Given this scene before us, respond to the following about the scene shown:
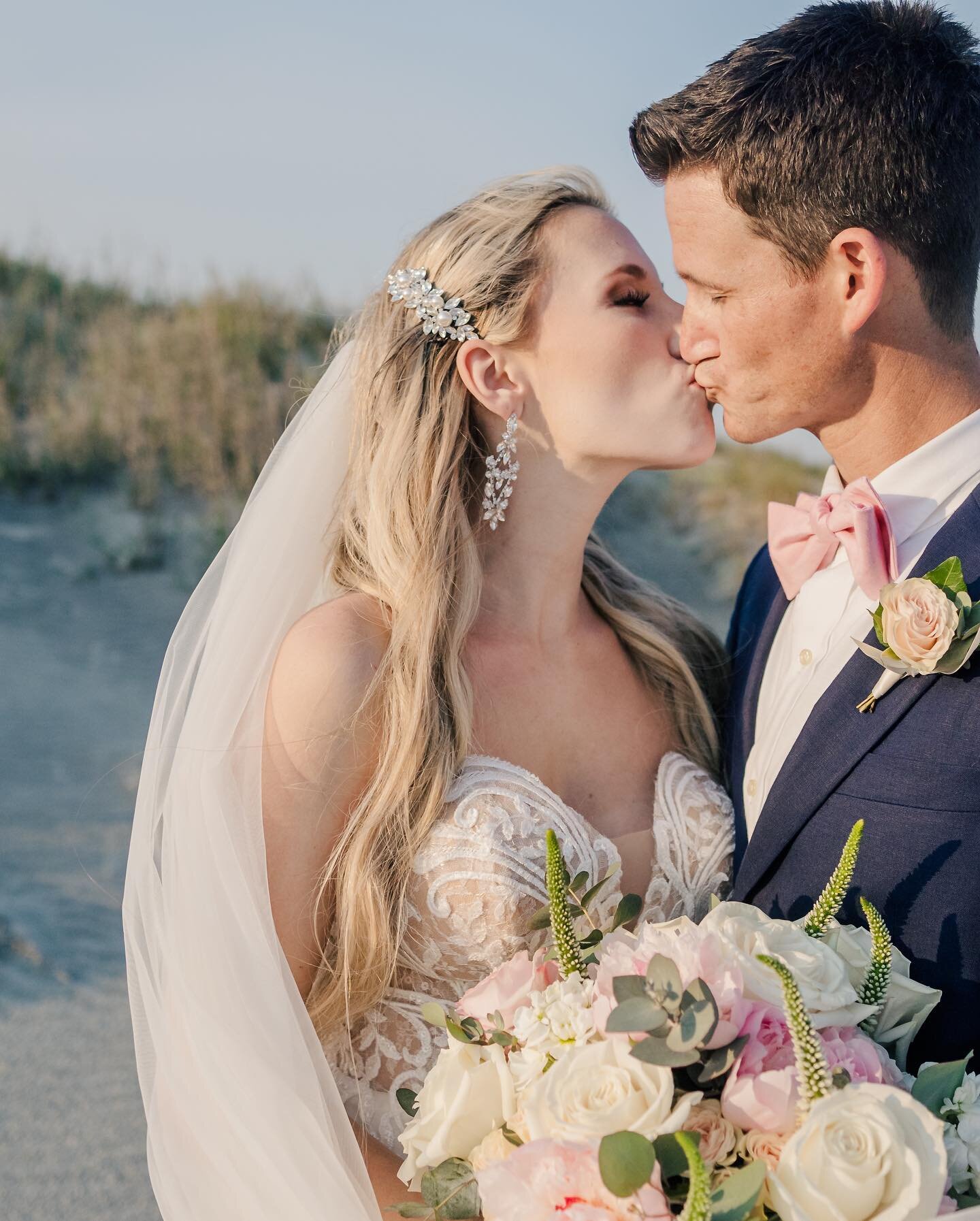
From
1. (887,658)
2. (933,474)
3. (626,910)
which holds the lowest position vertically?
(626,910)

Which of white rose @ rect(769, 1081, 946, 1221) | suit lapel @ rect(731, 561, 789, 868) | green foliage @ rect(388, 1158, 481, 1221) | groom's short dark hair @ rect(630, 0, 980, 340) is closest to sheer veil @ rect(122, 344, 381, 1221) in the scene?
green foliage @ rect(388, 1158, 481, 1221)

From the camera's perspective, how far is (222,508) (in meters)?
9.85

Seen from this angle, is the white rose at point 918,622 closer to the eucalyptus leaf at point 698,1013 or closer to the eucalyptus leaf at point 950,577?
the eucalyptus leaf at point 950,577

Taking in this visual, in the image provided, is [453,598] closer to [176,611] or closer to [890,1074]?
[890,1074]

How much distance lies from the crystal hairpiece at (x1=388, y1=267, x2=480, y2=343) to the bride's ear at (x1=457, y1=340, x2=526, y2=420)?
0.15ft

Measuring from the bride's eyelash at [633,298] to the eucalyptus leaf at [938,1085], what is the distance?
6.86ft

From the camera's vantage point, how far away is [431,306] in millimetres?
3215

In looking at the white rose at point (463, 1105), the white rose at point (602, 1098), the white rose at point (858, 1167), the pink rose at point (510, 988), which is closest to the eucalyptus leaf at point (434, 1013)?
the pink rose at point (510, 988)

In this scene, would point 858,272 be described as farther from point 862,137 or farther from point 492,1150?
point 492,1150

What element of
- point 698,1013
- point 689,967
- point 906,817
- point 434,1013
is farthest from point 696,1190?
point 906,817

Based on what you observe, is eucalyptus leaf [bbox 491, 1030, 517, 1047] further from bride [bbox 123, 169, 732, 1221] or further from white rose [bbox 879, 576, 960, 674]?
white rose [bbox 879, 576, 960, 674]

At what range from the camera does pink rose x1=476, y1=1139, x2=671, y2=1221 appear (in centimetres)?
161

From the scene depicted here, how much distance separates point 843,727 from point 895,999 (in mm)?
635

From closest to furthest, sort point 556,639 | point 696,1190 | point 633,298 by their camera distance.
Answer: point 696,1190 → point 633,298 → point 556,639
